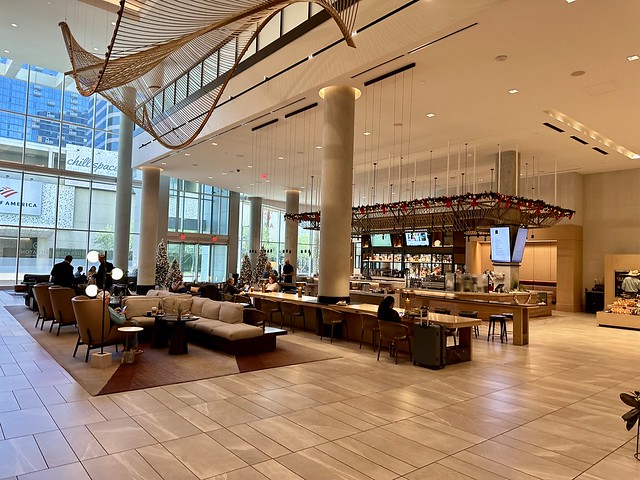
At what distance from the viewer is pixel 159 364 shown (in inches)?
275

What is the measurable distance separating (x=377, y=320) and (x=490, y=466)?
431 centimetres

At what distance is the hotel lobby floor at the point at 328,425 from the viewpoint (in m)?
3.59

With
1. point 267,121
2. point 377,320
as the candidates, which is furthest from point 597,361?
point 267,121

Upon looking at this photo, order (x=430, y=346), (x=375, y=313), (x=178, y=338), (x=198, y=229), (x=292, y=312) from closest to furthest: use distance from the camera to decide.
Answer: (x=430, y=346)
(x=178, y=338)
(x=375, y=313)
(x=292, y=312)
(x=198, y=229)

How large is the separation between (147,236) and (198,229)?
6245 millimetres

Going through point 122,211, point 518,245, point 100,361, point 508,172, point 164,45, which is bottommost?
point 100,361

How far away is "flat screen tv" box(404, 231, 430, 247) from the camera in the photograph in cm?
1969

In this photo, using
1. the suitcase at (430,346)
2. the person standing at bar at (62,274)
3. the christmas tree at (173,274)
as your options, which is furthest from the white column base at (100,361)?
the christmas tree at (173,274)

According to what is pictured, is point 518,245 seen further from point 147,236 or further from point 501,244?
point 147,236

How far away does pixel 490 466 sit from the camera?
3.69 metres

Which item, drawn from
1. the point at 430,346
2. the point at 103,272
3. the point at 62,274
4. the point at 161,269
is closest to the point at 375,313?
the point at 430,346

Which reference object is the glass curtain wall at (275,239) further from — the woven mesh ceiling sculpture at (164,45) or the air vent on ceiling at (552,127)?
the woven mesh ceiling sculpture at (164,45)

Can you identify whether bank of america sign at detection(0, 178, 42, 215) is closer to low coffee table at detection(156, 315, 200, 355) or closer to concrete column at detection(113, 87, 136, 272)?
concrete column at detection(113, 87, 136, 272)

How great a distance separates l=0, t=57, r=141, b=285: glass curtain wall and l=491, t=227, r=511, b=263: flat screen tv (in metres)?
15.4
